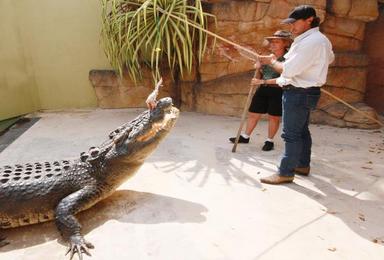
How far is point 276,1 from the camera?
15.1ft

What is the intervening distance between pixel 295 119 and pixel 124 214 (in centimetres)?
150

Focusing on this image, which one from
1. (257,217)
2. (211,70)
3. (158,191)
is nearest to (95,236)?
(158,191)

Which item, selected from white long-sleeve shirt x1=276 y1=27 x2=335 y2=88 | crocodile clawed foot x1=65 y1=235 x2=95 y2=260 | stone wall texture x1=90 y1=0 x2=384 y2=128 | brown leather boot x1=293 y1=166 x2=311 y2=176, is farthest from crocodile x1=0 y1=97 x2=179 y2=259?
stone wall texture x1=90 y1=0 x2=384 y2=128

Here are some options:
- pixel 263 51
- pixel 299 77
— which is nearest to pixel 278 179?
pixel 299 77

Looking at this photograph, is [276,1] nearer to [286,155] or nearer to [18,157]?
[286,155]

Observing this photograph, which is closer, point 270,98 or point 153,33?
point 270,98

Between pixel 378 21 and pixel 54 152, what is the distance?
5087mm

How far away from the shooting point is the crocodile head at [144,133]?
2.29 metres

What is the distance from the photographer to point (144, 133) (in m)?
2.28

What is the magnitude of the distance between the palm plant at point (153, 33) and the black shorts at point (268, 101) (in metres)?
1.35

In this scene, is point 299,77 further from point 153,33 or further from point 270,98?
point 153,33

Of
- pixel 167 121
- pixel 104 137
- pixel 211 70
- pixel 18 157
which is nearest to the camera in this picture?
pixel 167 121

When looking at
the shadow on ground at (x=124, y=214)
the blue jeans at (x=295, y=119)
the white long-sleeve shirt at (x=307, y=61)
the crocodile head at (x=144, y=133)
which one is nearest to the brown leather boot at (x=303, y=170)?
the blue jeans at (x=295, y=119)

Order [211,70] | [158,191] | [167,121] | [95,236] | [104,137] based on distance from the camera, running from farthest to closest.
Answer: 1. [211,70]
2. [104,137]
3. [158,191]
4. [167,121]
5. [95,236]
